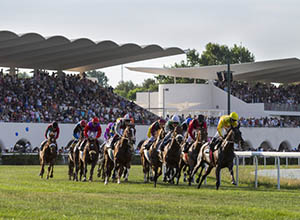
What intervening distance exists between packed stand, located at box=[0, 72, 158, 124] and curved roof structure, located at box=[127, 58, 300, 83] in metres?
8.49

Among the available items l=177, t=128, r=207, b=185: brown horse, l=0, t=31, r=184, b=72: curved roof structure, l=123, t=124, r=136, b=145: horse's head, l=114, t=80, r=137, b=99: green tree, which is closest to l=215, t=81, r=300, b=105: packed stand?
l=0, t=31, r=184, b=72: curved roof structure

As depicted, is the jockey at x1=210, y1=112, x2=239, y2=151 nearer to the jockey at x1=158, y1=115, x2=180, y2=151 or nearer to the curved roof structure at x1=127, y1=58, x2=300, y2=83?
the jockey at x1=158, y1=115, x2=180, y2=151

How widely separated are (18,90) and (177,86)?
1954 centimetres

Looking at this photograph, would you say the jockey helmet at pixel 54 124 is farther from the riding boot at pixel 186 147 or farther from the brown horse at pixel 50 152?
the riding boot at pixel 186 147

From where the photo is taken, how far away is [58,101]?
141 ft

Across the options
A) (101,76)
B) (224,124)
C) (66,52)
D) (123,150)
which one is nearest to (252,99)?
(66,52)

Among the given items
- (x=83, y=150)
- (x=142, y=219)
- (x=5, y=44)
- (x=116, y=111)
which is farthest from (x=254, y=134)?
(x=142, y=219)

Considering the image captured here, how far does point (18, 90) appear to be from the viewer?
137 feet

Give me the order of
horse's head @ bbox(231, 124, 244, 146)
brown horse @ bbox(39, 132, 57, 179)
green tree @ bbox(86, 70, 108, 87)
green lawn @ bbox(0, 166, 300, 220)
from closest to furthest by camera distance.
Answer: green lawn @ bbox(0, 166, 300, 220)
horse's head @ bbox(231, 124, 244, 146)
brown horse @ bbox(39, 132, 57, 179)
green tree @ bbox(86, 70, 108, 87)

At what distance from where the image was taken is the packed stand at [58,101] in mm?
40062

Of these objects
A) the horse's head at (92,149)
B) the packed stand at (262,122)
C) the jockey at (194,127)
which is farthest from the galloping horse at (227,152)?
the packed stand at (262,122)

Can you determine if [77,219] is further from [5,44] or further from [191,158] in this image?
[5,44]

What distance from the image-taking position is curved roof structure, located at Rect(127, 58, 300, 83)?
5303 cm

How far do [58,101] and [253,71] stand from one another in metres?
18.5
